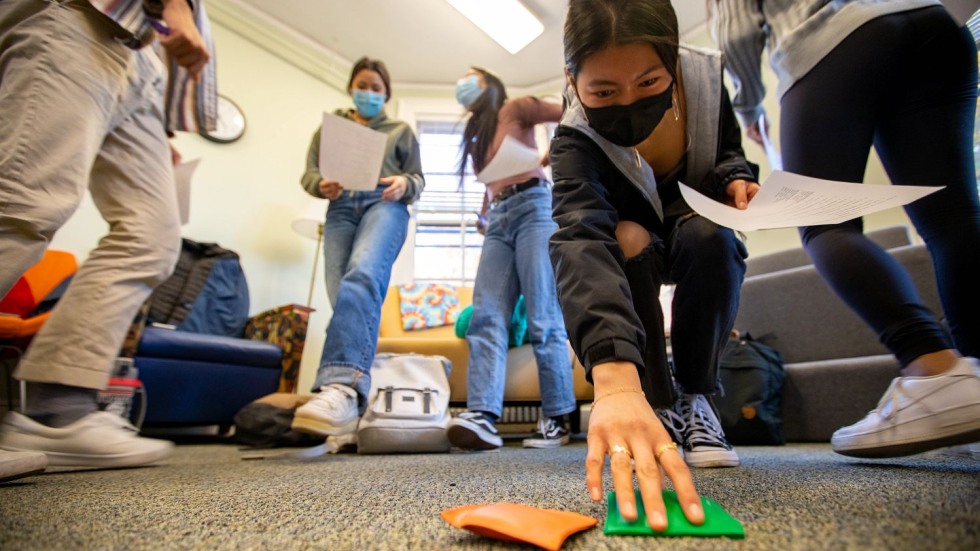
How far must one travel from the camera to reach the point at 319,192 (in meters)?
1.49

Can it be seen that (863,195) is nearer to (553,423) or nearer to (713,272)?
(713,272)

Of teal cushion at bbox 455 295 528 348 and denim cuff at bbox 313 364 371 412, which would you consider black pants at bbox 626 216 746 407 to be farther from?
teal cushion at bbox 455 295 528 348

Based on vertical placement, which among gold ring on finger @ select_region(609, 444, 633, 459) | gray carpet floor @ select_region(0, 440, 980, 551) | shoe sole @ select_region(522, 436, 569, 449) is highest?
gold ring on finger @ select_region(609, 444, 633, 459)

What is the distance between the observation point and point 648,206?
30.5 inches

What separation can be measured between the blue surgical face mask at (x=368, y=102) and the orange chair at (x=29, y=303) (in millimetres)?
1033

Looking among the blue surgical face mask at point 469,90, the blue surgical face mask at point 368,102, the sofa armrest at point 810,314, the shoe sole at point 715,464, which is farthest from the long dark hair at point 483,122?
the shoe sole at point 715,464

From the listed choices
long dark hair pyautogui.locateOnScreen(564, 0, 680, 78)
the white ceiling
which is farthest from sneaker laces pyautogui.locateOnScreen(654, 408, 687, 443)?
the white ceiling

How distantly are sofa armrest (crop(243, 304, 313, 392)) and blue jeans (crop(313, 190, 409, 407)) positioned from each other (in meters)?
1.00

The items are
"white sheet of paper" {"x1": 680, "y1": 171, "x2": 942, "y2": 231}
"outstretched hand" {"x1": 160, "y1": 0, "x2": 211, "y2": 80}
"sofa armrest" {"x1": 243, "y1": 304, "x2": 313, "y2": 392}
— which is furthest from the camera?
"sofa armrest" {"x1": 243, "y1": 304, "x2": 313, "y2": 392}

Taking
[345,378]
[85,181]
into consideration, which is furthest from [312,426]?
[85,181]

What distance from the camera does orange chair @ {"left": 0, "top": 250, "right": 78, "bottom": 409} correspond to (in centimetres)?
119

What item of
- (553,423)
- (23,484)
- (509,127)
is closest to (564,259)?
(23,484)

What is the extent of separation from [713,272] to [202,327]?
222 centimetres

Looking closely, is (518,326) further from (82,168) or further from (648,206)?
(82,168)
